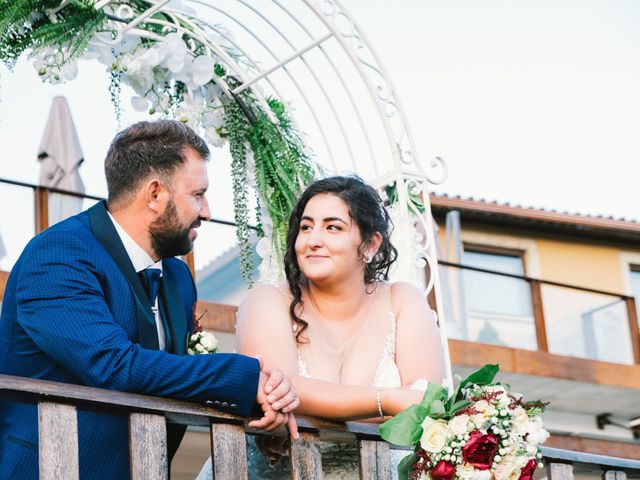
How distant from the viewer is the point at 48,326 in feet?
10.3

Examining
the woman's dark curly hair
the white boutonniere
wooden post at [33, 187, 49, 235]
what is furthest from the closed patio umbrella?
the white boutonniere

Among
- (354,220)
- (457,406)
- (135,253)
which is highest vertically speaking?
(354,220)

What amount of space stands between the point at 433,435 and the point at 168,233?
102cm

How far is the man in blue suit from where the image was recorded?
3088 mm

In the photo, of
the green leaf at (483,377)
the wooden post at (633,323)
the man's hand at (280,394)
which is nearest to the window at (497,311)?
the wooden post at (633,323)

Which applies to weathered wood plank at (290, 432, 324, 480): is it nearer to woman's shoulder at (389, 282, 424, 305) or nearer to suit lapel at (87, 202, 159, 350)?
suit lapel at (87, 202, 159, 350)

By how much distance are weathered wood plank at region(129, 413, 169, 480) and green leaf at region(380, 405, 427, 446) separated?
0.69 m

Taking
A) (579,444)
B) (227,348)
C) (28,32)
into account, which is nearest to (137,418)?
(28,32)

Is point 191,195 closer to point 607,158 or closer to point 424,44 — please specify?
point 424,44

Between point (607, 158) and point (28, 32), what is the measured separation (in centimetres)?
2240

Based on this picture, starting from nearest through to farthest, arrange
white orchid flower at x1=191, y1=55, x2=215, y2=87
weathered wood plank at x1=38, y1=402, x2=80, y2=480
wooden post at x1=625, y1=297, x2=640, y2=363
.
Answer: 1. weathered wood plank at x1=38, y1=402, x2=80, y2=480
2. white orchid flower at x1=191, y1=55, x2=215, y2=87
3. wooden post at x1=625, y1=297, x2=640, y2=363

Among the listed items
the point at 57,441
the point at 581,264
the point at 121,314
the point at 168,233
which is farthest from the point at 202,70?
the point at 581,264

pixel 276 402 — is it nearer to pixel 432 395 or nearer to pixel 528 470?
pixel 432 395

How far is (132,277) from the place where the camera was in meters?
3.41
